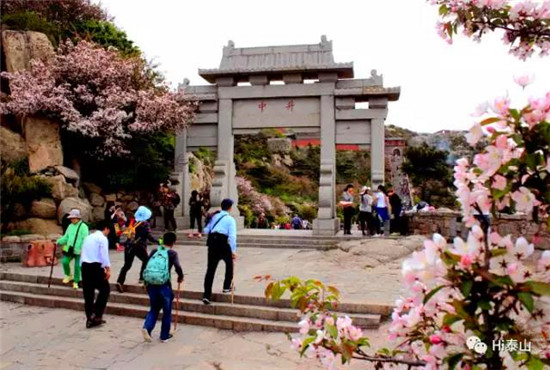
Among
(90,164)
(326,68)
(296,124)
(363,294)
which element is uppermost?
(326,68)

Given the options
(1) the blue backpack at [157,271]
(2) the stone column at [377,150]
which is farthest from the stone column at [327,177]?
(1) the blue backpack at [157,271]

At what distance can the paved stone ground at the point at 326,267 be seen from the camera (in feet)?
24.7

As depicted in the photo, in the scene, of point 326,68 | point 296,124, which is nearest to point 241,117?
point 296,124

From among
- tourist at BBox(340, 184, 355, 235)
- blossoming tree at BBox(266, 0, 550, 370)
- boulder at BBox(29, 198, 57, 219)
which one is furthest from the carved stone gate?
blossoming tree at BBox(266, 0, 550, 370)

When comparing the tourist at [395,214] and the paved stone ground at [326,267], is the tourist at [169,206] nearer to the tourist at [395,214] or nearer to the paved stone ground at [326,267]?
the paved stone ground at [326,267]

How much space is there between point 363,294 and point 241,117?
9.71m

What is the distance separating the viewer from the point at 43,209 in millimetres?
12953

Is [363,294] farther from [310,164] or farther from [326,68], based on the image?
[310,164]

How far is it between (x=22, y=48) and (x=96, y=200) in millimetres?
5697

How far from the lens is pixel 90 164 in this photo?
51.2 ft

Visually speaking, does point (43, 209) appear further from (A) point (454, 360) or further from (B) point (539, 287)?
(B) point (539, 287)

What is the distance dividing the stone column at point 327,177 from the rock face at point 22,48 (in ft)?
30.8

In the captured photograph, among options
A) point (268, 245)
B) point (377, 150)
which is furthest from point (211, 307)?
point (377, 150)

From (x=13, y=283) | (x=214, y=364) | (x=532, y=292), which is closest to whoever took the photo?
(x=532, y=292)
